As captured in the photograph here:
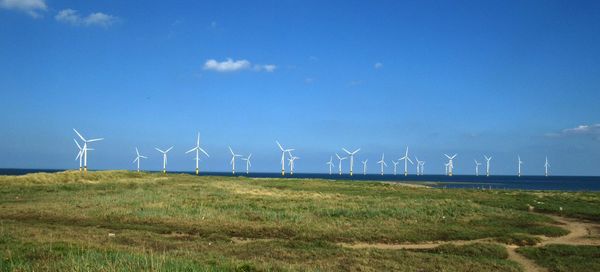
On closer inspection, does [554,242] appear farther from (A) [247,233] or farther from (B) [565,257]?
(A) [247,233]

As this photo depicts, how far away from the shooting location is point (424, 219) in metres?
35.1

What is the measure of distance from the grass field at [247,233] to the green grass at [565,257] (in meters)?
1.68

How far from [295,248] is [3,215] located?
22.1m

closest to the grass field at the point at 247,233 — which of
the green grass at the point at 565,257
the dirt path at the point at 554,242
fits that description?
the dirt path at the point at 554,242

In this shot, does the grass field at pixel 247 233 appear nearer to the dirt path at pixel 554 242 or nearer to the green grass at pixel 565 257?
the dirt path at pixel 554 242

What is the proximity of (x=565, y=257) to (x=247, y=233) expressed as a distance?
52.9 ft

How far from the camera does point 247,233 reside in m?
27.8

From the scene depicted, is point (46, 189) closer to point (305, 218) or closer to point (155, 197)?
point (155, 197)

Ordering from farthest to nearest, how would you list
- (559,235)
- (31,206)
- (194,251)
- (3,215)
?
(31,206) → (3,215) → (559,235) → (194,251)

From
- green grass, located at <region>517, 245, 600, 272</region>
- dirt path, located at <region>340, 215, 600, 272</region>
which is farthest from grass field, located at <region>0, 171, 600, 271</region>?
green grass, located at <region>517, 245, 600, 272</region>

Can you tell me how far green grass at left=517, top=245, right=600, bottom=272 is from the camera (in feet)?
65.9

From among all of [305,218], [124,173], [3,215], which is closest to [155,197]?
[3,215]

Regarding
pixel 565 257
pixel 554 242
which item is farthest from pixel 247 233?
pixel 554 242

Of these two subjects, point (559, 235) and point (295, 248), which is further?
point (559, 235)
